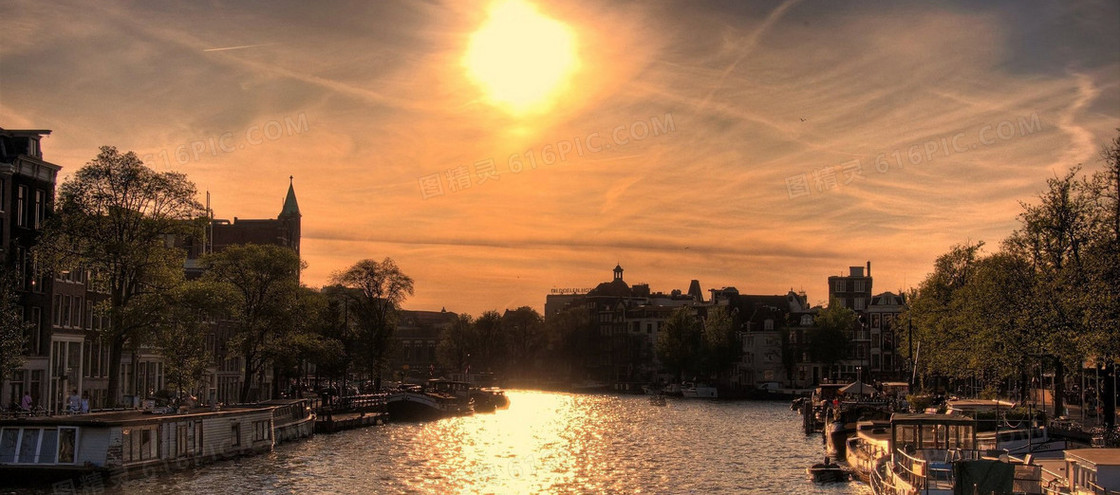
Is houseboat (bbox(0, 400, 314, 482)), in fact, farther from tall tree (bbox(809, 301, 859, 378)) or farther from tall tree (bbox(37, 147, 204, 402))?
tall tree (bbox(809, 301, 859, 378))

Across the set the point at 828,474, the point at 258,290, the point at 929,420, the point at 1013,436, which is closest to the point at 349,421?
the point at 258,290

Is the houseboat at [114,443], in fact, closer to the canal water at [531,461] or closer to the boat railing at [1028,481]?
the canal water at [531,461]

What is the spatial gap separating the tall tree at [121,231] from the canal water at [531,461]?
12.7 metres

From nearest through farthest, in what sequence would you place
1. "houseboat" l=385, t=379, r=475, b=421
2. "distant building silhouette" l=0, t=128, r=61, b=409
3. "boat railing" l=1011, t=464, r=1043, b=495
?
"boat railing" l=1011, t=464, r=1043, b=495
"distant building silhouette" l=0, t=128, r=61, b=409
"houseboat" l=385, t=379, r=475, b=421

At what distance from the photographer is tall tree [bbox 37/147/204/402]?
76875 millimetres

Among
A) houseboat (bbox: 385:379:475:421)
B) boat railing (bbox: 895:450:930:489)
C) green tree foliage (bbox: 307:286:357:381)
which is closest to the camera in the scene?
boat railing (bbox: 895:450:930:489)

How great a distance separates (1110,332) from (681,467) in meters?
26.6

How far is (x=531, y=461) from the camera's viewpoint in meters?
77.8

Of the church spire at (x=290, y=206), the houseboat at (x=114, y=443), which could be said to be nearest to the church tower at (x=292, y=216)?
the church spire at (x=290, y=206)

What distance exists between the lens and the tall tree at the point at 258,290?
101 metres

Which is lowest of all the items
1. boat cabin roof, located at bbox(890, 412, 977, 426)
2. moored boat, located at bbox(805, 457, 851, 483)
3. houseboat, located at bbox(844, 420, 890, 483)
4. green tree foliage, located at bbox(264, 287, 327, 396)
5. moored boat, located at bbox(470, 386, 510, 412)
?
moored boat, located at bbox(470, 386, 510, 412)

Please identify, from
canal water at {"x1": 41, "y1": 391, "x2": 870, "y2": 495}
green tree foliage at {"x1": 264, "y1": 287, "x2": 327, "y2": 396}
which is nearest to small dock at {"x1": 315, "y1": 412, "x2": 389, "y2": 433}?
canal water at {"x1": 41, "y1": 391, "x2": 870, "y2": 495}

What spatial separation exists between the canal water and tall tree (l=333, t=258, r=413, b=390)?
26.4 metres

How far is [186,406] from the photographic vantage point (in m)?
74.1
